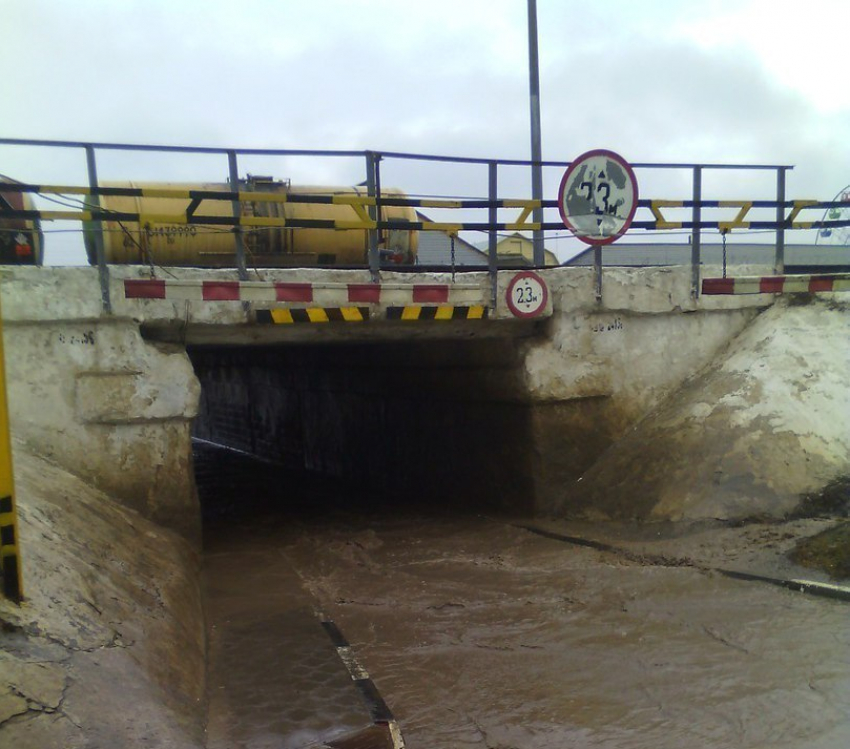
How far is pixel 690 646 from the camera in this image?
5.10 meters

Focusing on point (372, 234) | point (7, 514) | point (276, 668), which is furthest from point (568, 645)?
point (372, 234)

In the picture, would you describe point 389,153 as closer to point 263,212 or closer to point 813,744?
point 263,212

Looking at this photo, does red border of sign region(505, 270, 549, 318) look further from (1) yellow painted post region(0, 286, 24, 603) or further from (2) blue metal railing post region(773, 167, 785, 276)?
(1) yellow painted post region(0, 286, 24, 603)

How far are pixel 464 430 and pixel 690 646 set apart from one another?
5564 mm

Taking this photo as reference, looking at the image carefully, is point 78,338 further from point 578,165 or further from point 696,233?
point 696,233

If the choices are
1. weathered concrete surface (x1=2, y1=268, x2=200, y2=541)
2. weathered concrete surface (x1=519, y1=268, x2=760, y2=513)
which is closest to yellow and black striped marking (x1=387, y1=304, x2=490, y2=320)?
weathered concrete surface (x1=519, y1=268, x2=760, y2=513)

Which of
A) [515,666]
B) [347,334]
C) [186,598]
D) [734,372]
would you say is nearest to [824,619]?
[515,666]

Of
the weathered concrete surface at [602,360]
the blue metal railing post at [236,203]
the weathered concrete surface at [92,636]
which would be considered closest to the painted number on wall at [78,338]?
the weathered concrete surface at [92,636]

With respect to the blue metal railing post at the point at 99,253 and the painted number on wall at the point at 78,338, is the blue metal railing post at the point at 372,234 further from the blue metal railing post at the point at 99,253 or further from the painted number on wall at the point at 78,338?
the painted number on wall at the point at 78,338

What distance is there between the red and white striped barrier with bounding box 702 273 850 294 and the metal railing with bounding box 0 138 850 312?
25cm

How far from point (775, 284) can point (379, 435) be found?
260 inches

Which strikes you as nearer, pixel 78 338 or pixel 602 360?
pixel 78 338

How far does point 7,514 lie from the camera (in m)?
3.57

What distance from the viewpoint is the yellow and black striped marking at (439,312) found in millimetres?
7965
